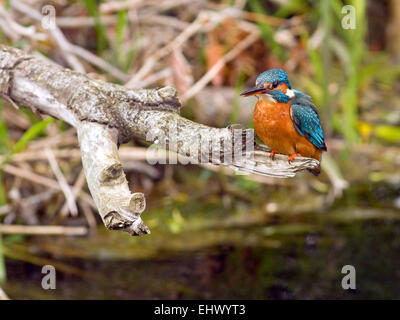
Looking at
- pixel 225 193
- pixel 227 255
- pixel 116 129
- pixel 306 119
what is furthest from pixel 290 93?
pixel 225 193

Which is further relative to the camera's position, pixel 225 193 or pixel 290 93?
pixel 225 193

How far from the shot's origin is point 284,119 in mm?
844

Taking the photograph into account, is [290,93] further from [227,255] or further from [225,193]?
[225,193]

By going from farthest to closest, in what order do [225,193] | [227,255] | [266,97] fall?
[225,193] → [227,255] → [266,97]

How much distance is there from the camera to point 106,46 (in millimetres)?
2887

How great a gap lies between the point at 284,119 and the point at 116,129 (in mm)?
268

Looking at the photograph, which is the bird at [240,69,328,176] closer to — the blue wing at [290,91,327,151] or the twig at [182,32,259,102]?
the blue wing at [290,91,327,151]

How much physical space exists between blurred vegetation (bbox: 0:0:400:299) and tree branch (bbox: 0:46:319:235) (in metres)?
0.57

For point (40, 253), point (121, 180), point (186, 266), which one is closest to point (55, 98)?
point (121, 180)

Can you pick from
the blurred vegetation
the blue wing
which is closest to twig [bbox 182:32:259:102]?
the blurred vegetation

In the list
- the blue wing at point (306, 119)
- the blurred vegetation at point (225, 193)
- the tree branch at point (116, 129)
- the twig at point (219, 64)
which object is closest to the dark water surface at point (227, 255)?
the blurred vegetation at point (225, 193)

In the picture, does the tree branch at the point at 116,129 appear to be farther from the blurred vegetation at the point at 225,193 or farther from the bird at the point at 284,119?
the blurred vegetation at the point at 225,193

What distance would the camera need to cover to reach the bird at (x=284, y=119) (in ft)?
2.64

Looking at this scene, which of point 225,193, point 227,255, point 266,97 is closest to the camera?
point 266,97
